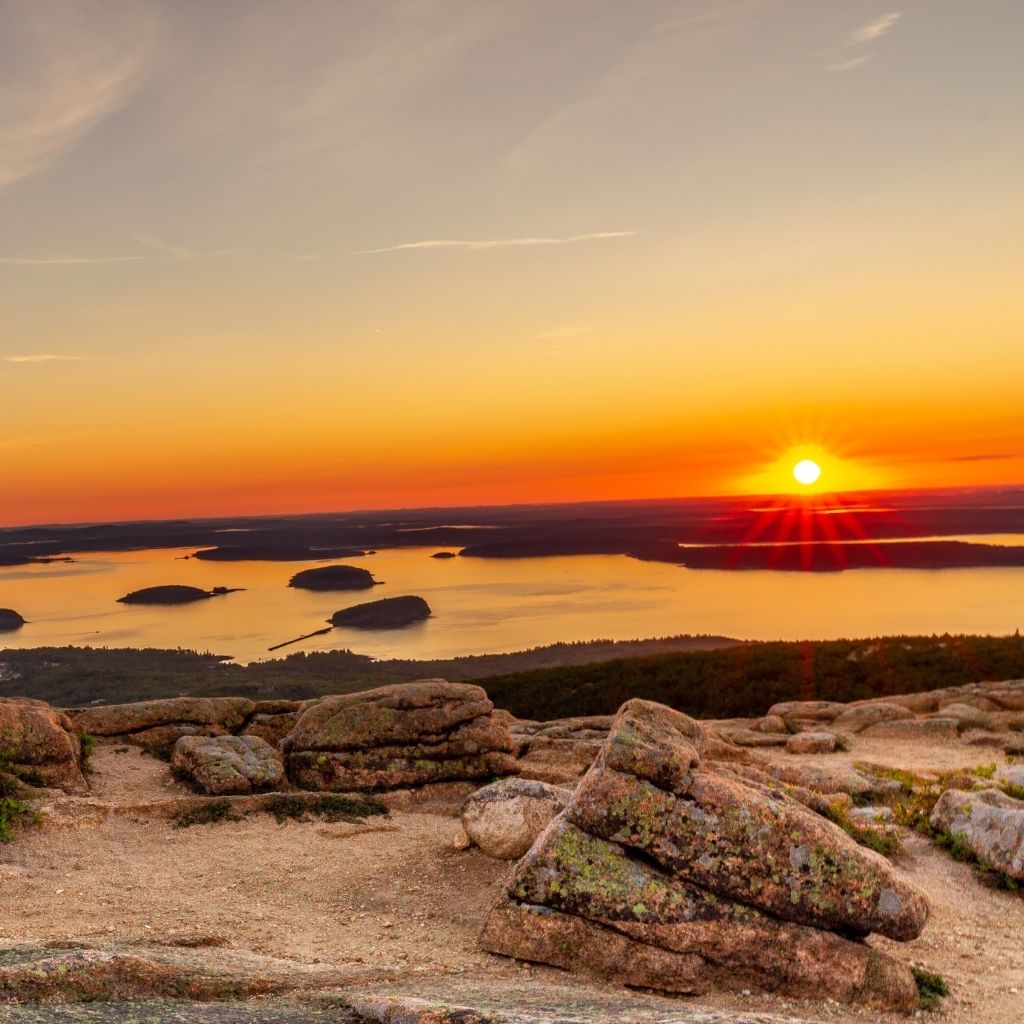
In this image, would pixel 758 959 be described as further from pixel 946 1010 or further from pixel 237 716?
pixel 237 716

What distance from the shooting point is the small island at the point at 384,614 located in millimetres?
107000

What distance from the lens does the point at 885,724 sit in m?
32.8

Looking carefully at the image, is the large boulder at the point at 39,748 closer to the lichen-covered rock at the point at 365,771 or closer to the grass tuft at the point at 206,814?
the grass tuft at the point at 206,814

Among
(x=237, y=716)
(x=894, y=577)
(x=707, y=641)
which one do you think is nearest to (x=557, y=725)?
(x=237, y=716)

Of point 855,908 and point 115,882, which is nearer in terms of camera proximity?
point 855,908

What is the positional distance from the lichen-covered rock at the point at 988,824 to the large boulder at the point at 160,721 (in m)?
20.4

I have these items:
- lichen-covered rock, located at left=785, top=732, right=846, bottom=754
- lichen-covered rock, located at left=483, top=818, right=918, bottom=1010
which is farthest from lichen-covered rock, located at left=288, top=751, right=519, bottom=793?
lichen-covered rock, located at left=785, top=732, right=846, bottom=754

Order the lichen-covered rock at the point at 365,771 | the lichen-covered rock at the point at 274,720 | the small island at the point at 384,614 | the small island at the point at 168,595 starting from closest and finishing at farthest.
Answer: the lichen-covered rock at the point at 365,771 → the lichen-covered rock at the point at 274,720 → the small island at the point at 384,614 → the small island at the point at 168,595

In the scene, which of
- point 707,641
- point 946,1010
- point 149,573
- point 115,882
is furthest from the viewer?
point 149,573

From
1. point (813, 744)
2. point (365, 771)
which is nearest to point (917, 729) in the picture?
point (813, 744)

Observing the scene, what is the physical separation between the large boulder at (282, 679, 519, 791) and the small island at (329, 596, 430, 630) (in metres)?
82.9

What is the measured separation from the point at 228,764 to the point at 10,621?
11095cm

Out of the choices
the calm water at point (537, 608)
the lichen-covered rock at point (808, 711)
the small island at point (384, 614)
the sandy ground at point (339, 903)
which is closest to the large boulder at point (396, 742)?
the sandy ground at point (339, 903)

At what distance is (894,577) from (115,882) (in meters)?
142
